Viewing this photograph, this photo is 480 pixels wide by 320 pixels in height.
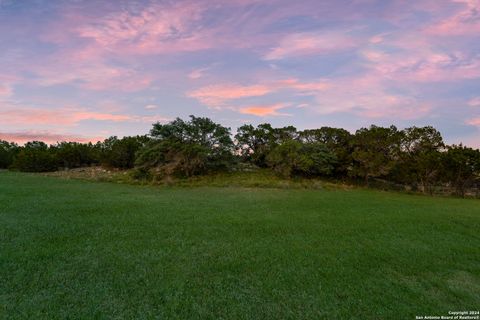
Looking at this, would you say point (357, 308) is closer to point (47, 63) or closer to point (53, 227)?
point (53, 227)

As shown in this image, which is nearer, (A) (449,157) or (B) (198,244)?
(B) (198,244)

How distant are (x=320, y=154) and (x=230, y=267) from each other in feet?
76.5

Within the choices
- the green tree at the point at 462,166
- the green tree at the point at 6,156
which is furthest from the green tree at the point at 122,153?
the green tree at the point at 462,166

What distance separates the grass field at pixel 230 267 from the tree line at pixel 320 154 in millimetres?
15623

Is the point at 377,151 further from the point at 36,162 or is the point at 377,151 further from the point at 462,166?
the point at 36,162

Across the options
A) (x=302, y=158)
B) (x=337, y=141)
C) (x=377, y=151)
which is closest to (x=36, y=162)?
(x=302, y=158)

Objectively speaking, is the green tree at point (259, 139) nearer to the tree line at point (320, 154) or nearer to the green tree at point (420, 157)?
the tree line at point (320, 154)

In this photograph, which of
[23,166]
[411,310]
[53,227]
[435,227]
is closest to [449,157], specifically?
[435,227]

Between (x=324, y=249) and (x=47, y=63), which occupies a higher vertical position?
(x=47, y=63)

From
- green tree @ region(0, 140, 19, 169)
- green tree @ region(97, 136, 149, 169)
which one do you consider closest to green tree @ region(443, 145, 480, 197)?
green tree @ region(97, 136, 149, 169)

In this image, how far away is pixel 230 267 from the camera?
4836mm

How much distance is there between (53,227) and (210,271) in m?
5.03

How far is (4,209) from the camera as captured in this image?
9164mm

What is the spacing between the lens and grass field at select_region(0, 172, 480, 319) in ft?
11.6
